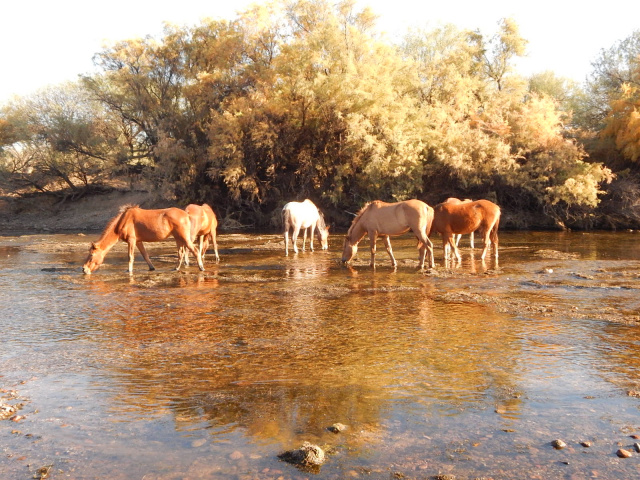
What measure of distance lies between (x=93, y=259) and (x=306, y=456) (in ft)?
34.5

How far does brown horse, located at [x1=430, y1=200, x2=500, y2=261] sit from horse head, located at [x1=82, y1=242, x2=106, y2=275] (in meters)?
8.12

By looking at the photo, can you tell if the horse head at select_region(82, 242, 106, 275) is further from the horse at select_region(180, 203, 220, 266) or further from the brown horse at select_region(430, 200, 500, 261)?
the brown horse at select_region(430, 200, 500, 261)

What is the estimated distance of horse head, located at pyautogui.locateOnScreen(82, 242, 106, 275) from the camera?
12.8 metres

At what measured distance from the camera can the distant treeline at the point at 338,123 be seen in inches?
995

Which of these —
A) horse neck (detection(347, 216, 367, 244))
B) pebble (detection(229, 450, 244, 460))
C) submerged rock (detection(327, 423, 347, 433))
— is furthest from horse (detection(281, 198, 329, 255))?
pebble (detection(229, 450, 244, 460))

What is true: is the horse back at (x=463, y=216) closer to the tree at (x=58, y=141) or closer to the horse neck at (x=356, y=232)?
the horse neck at (x=356, y=232)

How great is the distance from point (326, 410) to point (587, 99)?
31892 mm

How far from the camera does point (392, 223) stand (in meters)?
13.6

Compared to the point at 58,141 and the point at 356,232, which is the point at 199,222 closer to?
the point at 356,232

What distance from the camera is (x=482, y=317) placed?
802 cm

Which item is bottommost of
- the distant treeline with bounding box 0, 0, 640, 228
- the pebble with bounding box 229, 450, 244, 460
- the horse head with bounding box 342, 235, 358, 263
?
the pebble with bounding box 229, 450, 244, 460

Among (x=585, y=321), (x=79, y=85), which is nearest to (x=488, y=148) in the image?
(x=585, y=321)

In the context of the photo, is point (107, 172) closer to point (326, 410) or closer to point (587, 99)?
point (587, 99)

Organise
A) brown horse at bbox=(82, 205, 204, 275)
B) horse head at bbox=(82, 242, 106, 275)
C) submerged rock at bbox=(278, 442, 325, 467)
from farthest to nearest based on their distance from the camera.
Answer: brown horse at bbox=(82, 205, 204, 275) → horse head at bbox=(82, 242, 106, 275) → submerged rock at bbox=(278, 442, 325, 467)
